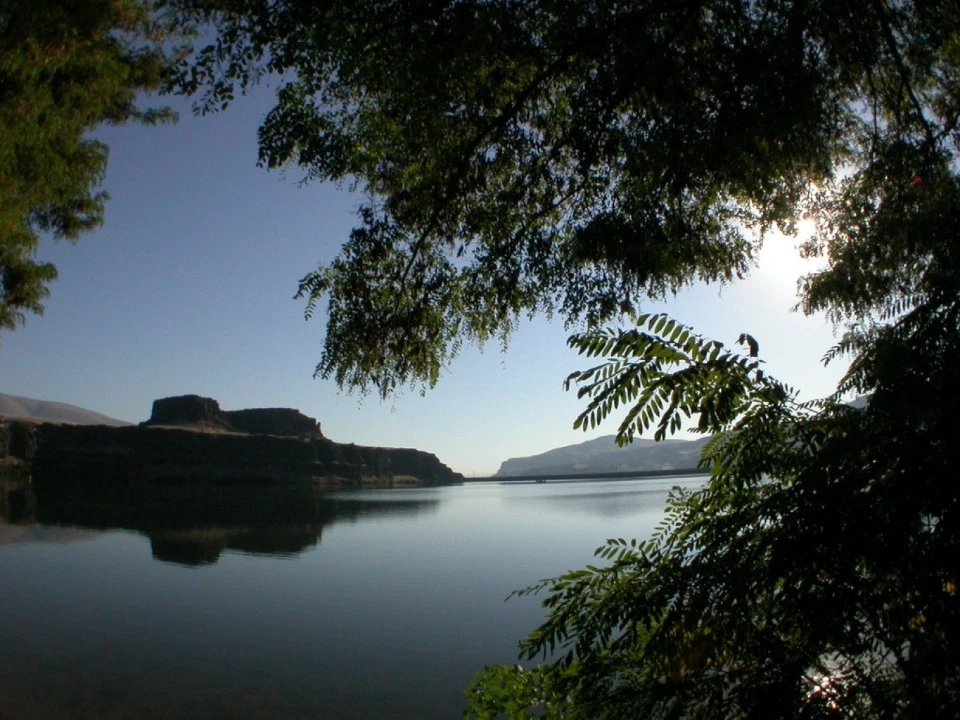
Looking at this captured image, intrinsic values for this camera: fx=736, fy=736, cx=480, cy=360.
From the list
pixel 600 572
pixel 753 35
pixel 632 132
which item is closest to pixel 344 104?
pixel 632 132

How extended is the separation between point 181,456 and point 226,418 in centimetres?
3245

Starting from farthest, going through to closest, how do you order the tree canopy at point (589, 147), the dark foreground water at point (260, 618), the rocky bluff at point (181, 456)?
the rocky bluff at point (181, 456), the dark foreground water at point (260, 618), the tree canopy at point (589, 147)

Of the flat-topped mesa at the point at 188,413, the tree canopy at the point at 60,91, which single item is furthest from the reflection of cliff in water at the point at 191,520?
the flat-topped mesa at the point at 188,413

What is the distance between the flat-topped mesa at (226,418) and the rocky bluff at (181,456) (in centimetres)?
1832

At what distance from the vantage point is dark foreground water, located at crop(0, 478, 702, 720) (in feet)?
27.0

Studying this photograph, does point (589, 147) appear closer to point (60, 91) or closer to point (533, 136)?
point (533, 136)

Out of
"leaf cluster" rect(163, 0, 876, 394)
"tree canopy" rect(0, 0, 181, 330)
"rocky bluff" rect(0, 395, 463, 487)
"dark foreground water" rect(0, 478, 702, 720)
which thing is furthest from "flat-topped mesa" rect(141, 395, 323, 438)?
"leaf cluster" rect(163, 0, 876, 394)

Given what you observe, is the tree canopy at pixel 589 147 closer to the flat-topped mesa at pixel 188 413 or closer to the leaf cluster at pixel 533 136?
the leaf cluster at pixel 533 136

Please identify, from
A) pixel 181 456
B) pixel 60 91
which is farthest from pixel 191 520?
pixel 181 456

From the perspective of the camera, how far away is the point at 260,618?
12008 mm

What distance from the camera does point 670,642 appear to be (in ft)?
5.24

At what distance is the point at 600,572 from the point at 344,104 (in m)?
3.15

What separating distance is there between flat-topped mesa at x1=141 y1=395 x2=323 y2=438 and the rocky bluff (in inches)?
721

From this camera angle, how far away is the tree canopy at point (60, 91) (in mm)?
4676
